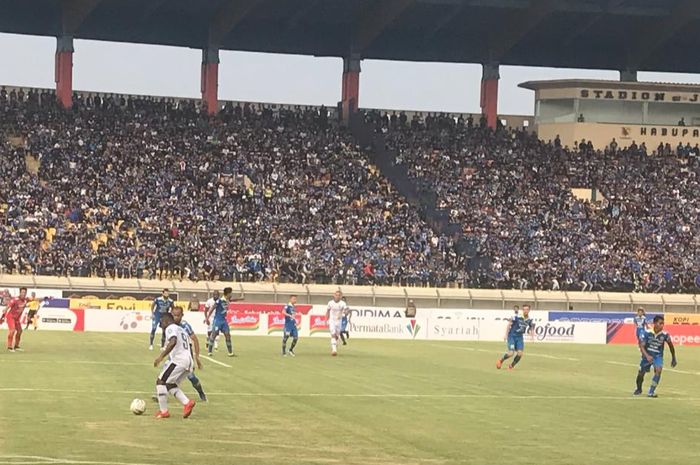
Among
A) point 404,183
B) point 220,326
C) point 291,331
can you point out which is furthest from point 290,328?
point 404,183

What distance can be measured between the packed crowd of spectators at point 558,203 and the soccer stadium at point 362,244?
0.57 feet

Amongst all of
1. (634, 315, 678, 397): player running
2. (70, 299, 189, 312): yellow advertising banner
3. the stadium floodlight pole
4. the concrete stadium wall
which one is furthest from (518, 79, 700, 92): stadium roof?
(634, 315, 678, 397): player running

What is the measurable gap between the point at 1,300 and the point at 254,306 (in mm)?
10427

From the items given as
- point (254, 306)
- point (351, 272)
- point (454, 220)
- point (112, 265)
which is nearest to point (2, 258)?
point (112, 265)

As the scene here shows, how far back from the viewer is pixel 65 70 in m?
76.9

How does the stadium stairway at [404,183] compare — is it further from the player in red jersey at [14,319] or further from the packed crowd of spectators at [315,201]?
the player in red jersey at [14,319]

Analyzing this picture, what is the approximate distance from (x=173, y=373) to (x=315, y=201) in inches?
1904

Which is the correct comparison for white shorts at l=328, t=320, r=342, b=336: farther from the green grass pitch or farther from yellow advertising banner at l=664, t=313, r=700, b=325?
yellow advertising banner at l=664, t=313, r=700, b=325

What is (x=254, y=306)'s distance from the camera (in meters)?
59.0

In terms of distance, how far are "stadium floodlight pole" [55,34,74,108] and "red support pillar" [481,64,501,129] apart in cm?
2511

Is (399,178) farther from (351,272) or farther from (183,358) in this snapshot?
(183,358)

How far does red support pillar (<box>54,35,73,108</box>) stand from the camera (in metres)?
76.9

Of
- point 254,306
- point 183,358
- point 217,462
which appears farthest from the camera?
point 254,306

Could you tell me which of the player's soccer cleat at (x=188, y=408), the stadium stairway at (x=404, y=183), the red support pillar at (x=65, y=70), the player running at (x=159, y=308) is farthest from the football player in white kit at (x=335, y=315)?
the red support pillar at (x=65, y=70)
